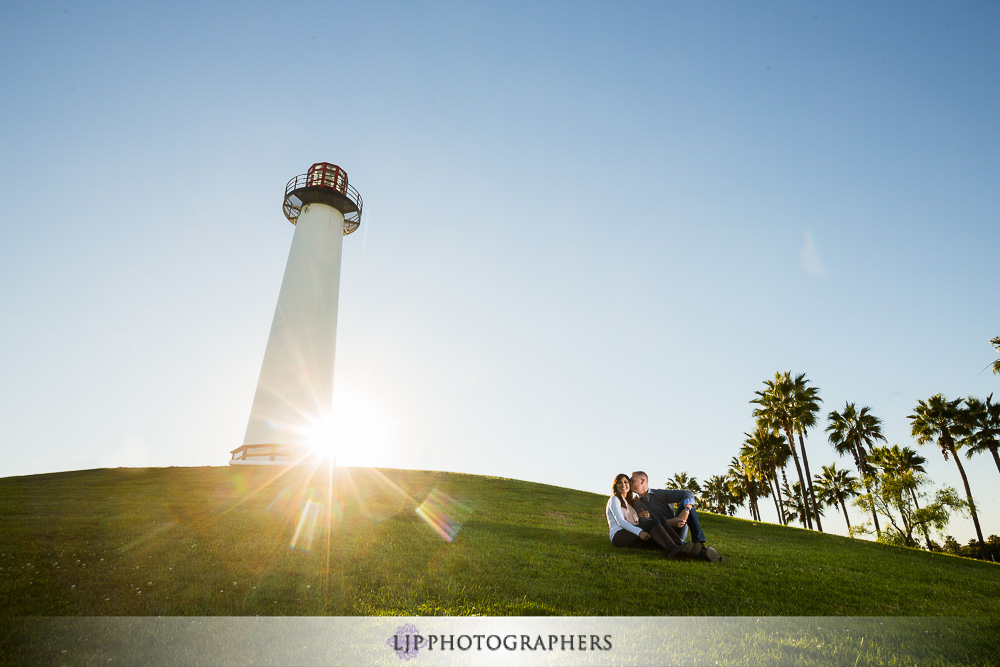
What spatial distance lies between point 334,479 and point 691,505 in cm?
1814

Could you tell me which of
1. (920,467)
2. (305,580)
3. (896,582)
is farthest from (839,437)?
(305,580)

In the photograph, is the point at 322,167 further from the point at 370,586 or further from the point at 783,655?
the point at 783,655

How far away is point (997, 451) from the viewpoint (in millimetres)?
37500

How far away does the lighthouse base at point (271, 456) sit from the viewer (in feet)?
82.4

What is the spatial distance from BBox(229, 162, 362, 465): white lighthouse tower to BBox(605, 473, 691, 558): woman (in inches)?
748

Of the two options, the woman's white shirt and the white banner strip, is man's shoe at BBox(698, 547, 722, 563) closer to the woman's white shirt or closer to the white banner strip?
the woman's white shirt

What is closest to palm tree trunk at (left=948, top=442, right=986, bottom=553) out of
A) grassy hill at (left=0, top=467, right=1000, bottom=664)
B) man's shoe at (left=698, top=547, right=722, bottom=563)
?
grassy hill at (left=0, top=467, right=1000, bottom=664)

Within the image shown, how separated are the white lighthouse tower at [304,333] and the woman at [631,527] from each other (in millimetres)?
19011

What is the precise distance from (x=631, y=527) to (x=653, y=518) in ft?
2.09

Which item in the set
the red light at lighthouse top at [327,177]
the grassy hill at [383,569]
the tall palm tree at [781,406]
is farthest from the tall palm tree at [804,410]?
the red light at lighthouse top at [327,177]

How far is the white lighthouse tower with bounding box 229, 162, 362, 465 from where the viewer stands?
26.0 meters

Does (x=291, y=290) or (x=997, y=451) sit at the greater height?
(x=291, y=290)

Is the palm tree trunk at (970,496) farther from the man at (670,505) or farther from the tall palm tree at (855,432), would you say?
the man at (670,505)

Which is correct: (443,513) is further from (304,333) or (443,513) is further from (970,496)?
(970,496)
